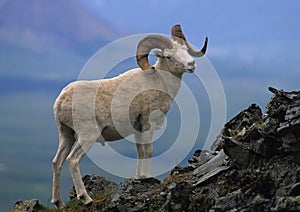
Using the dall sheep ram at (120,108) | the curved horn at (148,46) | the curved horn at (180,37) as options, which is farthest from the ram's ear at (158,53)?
the curved horn at (180,37)

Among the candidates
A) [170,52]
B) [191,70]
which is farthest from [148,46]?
[191,70]

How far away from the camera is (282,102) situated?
12773 millimetres

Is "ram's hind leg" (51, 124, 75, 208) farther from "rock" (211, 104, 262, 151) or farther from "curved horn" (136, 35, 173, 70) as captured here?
"rock" (211, 104, 262, 151)

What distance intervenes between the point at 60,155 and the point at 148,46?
14.5 feet

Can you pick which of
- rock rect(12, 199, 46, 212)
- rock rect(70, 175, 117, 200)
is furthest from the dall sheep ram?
rock rect(70, 175, 117, 200)

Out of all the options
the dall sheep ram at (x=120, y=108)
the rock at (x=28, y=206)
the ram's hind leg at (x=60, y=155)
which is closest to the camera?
the dall sheep ram at (x=120, y=108)

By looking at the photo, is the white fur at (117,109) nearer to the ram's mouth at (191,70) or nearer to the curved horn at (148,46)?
the ram's mouth at (191,70)

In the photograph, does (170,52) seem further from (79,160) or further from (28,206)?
(28,206)

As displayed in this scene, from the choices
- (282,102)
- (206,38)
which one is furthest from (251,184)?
(206,38)

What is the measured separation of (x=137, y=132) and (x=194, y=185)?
2.72 meters

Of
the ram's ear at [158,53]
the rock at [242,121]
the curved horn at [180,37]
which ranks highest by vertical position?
the curved horn at [180,37]

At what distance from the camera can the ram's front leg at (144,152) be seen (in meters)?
14.8

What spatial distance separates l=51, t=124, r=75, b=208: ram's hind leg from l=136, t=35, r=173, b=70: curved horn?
3089 millimetres

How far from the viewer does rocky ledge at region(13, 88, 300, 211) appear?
34.5ft
